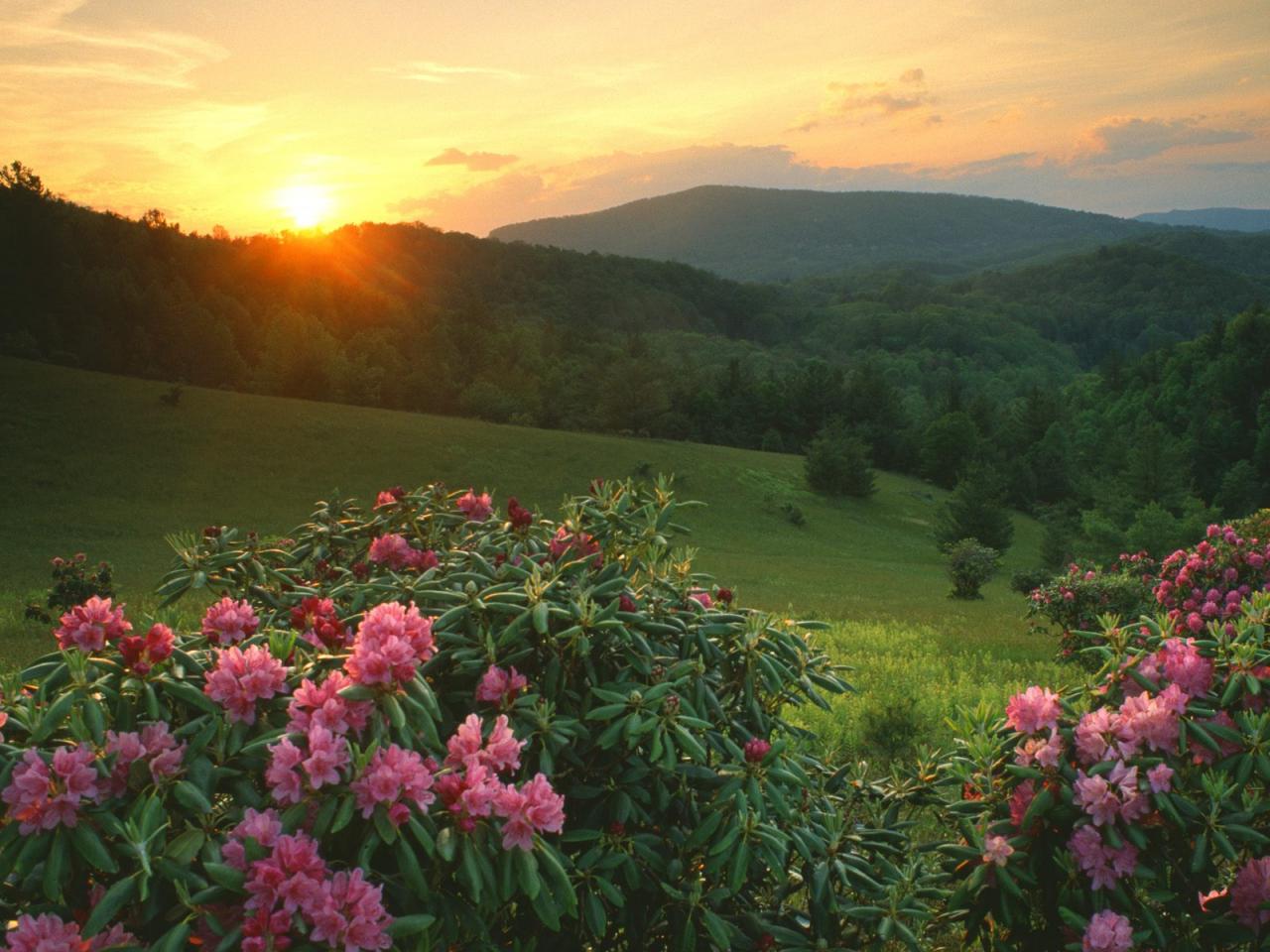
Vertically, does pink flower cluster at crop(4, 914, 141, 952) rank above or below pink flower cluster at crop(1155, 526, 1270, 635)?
above

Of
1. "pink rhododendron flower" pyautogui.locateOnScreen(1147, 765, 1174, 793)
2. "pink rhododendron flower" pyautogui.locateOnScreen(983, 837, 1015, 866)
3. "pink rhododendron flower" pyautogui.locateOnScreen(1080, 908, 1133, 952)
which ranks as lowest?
"pink rhododendron flower" pyautogui.locateOnScreen(1080, 908, 1133, 952)

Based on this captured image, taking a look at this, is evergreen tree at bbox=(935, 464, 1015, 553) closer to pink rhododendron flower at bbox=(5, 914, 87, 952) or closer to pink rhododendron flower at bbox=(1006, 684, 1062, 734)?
pink rhododendron flower at bbox=(1006, 684, 1062, 734)

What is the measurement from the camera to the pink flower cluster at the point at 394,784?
3180 millimetres

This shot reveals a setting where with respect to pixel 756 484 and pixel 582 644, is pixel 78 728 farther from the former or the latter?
pixel 756 484

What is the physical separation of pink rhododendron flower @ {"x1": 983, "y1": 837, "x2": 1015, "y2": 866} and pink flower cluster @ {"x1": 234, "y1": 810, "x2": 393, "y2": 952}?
8.87 feet

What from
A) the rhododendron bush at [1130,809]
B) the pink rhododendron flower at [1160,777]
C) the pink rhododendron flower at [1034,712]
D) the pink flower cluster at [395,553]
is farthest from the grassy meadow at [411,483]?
the pink rhododendron flower at [1160,777]

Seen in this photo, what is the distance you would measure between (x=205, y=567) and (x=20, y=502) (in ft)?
132

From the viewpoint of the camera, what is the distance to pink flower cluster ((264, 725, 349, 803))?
3221 millimetres

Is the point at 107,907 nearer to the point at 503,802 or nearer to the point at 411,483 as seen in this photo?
the point at 503,802

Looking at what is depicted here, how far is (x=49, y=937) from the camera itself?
3037mm

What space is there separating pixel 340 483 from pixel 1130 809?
46663mm

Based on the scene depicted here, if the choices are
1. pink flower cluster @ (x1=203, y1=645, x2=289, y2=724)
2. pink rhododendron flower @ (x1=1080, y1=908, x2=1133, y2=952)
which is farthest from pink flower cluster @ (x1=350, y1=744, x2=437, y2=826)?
pink rhododendron flower @ (x1=1080, y1=908, x2=1133, y2=952)

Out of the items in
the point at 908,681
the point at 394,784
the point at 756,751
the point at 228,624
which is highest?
the point at 228,624

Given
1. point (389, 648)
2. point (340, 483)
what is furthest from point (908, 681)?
point (340, 483)
